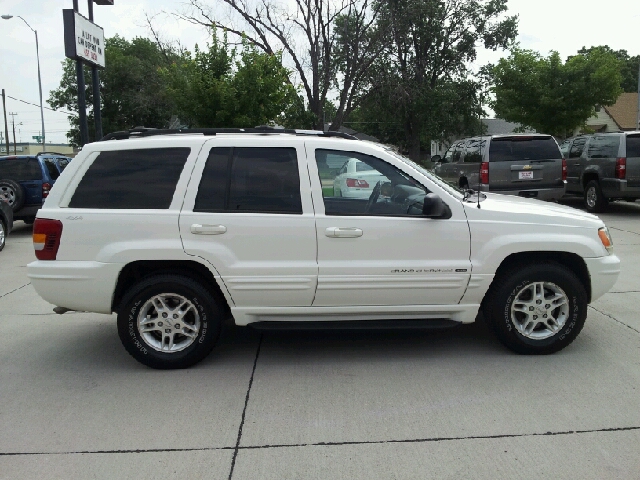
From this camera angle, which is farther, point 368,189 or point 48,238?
point 368,189

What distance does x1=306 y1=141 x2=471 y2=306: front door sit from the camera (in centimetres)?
462

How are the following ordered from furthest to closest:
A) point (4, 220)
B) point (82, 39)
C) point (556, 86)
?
point (556, 86) → point (82, 39) → point (4, 220)

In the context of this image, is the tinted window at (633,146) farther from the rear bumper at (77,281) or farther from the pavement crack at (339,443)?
the rear bumper at (77,281)

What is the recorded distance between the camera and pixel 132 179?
4.73 m

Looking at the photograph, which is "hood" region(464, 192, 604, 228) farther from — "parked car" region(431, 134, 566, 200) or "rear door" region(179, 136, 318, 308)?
"parked car" region(431, 134, 566, 200)

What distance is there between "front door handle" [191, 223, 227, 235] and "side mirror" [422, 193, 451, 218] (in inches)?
60.1

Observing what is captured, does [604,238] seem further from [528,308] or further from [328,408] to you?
[328,408]

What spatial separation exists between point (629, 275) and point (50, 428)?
698 centimetres

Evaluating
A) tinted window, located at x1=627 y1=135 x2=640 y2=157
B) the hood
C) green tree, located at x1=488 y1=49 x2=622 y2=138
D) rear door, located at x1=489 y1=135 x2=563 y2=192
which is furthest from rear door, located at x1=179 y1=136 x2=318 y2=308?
green tree, located at x1=488 y1=49 x2=622 y2=138

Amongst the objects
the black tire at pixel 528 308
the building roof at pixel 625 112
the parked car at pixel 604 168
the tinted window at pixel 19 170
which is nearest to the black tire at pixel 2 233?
the tinted window at pixel 19 170

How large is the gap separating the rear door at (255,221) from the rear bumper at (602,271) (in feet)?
7.37

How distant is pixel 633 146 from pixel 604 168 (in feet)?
2.84

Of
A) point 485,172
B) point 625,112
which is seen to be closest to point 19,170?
point 485,172

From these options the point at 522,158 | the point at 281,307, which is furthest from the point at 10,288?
the point at 522,158
